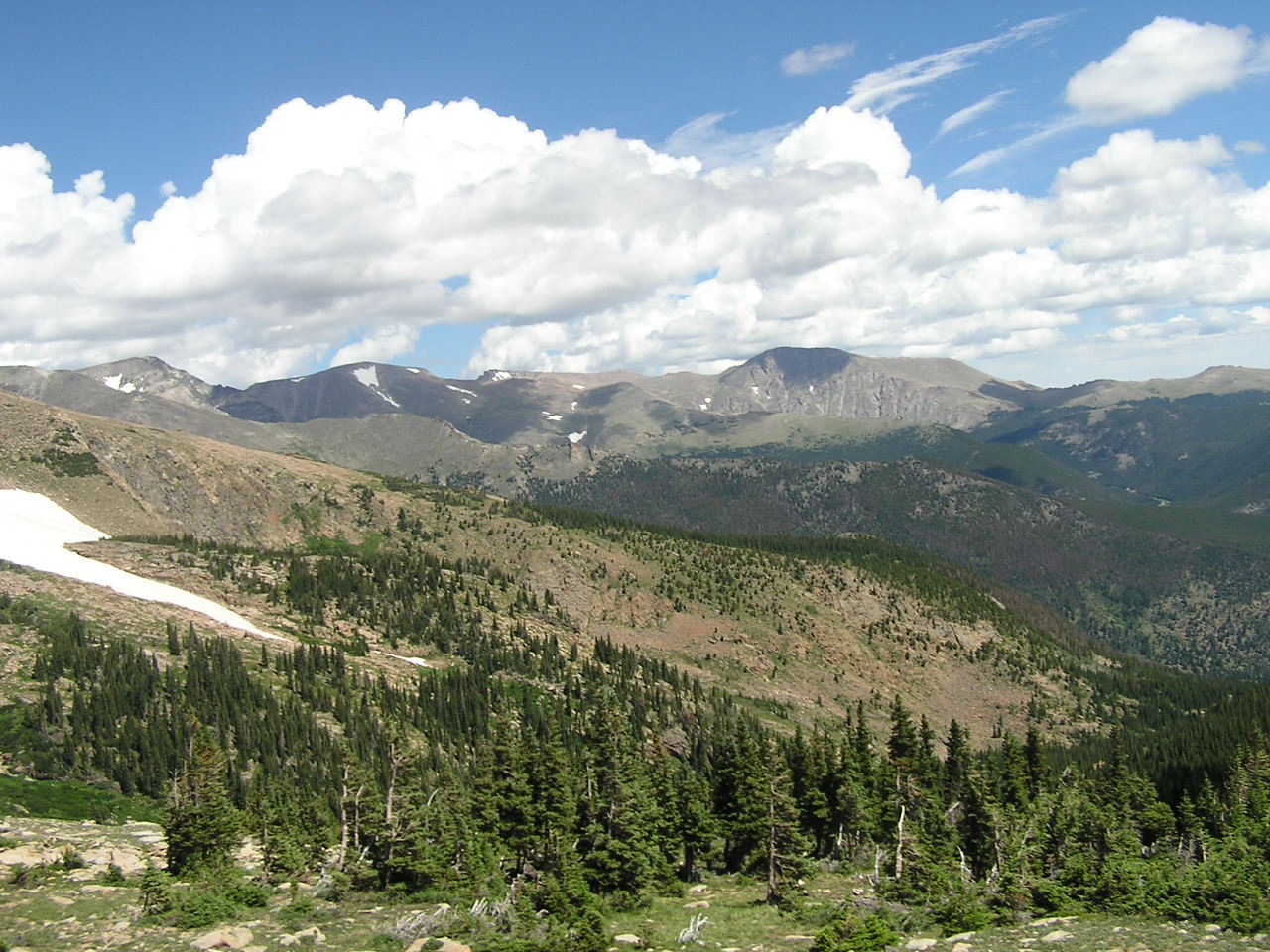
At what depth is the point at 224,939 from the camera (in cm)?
2961

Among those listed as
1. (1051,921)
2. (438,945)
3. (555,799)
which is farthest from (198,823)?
(1051,921)

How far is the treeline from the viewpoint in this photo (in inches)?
1692

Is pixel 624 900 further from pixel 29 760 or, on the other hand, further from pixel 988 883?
pixel 29 760

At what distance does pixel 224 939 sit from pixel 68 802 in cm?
4542

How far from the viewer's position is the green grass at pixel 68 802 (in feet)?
199

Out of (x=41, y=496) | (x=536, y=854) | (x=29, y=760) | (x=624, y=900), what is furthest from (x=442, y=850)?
(x=41, y=496)

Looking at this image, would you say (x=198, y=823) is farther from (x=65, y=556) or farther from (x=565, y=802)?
(x=65, y=556)

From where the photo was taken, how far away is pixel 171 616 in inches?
4592

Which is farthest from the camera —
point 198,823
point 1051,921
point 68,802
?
point 68,802

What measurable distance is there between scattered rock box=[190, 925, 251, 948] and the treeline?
28.4 ft

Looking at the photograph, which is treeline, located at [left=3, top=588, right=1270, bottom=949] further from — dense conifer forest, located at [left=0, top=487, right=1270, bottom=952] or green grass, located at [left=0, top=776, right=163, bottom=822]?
green grass, located at [left=0, top=776, right=163, bottom=822]

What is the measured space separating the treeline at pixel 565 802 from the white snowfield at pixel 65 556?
28.6 m

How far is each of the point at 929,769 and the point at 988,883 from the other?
36364 millimetres

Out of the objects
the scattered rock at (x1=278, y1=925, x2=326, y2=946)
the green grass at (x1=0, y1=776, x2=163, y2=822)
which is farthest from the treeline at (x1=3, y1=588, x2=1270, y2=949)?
the scattered rock at (x1=278, y1=925, x2=326, y2=946)
